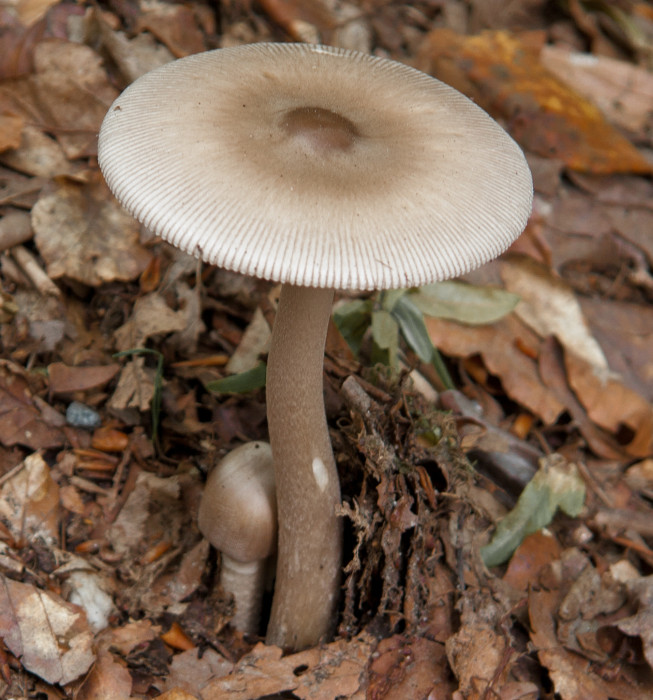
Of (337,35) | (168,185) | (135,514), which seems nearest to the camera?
(168,185)

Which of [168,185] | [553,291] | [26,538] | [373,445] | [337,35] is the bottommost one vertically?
[26,538]

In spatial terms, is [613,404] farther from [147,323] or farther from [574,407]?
[147,323]

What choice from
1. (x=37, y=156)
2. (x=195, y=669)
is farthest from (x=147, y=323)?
(x=195, y=669)

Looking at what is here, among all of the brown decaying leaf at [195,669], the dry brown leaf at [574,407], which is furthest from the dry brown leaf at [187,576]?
the dry brown leaf at [574,407]

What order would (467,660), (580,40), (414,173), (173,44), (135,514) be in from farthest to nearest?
(580,40)
(173,44)
(135,514)
(467,660)
(414,173)

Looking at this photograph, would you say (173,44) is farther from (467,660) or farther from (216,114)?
(467,660)

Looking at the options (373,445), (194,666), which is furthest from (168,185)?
(194,666)

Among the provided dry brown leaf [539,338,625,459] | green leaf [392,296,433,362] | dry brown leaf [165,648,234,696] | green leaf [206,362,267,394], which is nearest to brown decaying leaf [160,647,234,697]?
dry brown leaf [165,648,234,696]
